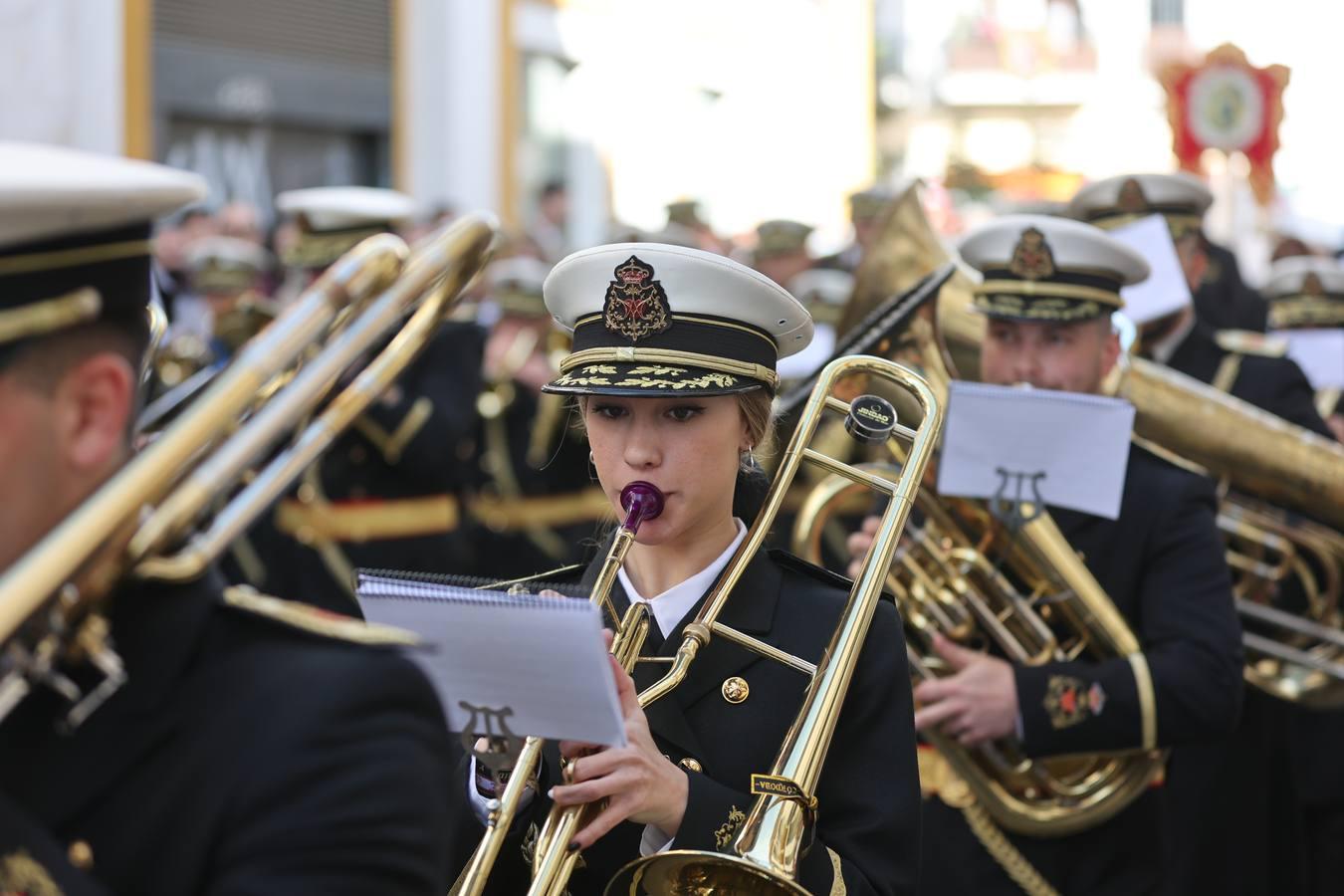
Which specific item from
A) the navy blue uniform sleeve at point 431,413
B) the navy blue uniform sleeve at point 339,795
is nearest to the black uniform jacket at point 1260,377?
the navy blue uniform sleeve at point 431,413

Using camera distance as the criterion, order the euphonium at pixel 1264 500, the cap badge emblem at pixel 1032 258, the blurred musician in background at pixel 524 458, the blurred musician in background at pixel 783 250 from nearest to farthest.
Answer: the cap badge emblem at pixel 1032 258 → the euphonium at pixel 1264 500 → the blurred musician in background at pixel 524 458 → the blurred musician in background at pixel 783 250

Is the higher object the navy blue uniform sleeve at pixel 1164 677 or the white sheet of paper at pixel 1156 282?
the white sheet of paper at pixel 1156 282

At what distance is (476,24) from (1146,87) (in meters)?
41.1

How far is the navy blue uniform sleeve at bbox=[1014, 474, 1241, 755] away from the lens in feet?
11.7

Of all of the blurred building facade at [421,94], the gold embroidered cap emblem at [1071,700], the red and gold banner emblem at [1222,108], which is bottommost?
the gold embroidered cap emblem at [1071,700]

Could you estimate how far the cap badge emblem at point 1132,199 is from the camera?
18.0 ft

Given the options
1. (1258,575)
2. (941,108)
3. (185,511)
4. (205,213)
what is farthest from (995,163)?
(185,511)

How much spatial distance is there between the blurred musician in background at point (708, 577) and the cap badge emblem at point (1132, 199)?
313 cm

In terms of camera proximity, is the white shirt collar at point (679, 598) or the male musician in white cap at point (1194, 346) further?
the male musician in white cap at point (1194, 346)

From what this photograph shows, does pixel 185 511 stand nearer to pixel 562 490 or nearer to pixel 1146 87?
pixel 562 490

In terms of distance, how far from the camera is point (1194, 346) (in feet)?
17.4

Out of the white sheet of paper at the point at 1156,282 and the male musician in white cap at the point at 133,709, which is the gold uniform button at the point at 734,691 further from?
the white sheet of paper at the point at 1156,282

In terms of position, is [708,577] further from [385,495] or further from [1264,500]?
[385,495]

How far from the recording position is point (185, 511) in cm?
158
